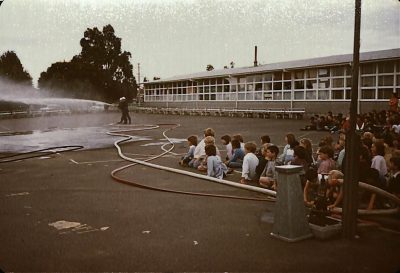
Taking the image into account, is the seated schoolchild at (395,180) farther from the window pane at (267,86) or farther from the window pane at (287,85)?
the window pane at (267,86)

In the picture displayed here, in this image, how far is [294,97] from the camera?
29531mm

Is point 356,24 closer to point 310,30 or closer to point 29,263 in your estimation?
point 29,263

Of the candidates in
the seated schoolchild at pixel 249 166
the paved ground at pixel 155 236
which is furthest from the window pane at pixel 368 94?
the paved ground at pixel 155 236

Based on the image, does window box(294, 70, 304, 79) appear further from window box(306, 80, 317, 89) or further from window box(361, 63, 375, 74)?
window box(361, 63, 375, 74)

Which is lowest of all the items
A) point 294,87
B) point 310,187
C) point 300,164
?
point 310,187

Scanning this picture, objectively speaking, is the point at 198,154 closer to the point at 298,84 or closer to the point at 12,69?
the point at 12,69

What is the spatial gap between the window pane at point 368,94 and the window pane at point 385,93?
0.46m

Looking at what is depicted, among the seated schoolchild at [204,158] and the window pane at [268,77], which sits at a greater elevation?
the window pane at [268,77]

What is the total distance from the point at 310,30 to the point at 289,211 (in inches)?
240

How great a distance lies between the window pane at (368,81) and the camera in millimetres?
24016

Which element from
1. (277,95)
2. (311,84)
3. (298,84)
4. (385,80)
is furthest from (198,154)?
(277,95)

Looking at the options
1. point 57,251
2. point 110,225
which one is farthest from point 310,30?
point 57,251

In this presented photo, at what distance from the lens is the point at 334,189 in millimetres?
6246

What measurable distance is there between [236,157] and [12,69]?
20975 mm
